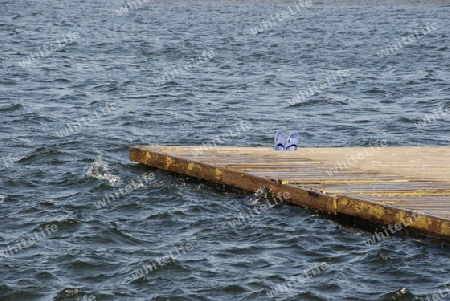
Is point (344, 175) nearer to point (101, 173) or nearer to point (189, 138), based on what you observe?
point (101, 173)

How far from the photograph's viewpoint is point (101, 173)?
18.2m

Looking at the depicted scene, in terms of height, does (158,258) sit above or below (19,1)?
below

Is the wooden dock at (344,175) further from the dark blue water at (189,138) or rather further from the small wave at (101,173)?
the small wave at (101,173)

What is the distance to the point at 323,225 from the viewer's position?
14.8 m

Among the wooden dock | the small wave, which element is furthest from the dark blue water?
the wooden dock

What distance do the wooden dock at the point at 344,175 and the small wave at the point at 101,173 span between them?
65 centimetres

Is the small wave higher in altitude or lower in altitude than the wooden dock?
lower

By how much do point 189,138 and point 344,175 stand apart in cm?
700

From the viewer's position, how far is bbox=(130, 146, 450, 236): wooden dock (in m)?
13.9

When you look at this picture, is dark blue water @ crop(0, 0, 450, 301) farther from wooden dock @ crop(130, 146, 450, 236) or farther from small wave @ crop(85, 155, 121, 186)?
wooden dock @ crop(130, 146, 450, 236)

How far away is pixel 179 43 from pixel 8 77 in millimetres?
12657

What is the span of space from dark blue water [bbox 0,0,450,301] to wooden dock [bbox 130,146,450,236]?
1.21 ft

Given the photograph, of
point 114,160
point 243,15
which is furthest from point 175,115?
point 243,15

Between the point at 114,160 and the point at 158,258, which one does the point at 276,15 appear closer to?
the point at 114,160
